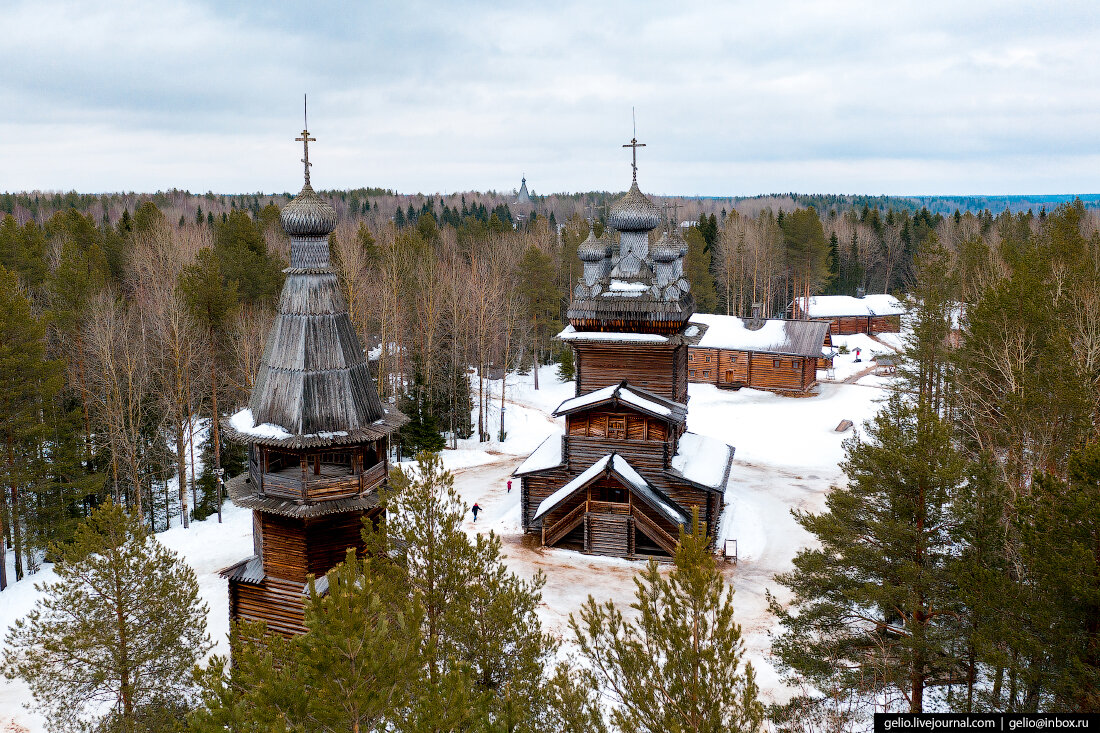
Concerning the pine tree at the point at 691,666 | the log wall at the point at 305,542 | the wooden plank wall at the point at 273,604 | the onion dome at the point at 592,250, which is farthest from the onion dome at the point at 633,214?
the pine tree at the point at 691,666

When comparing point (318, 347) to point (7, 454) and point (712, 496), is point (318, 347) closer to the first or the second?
point (712, 496)

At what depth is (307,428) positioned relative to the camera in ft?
46.8

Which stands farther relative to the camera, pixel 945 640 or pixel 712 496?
pixel 712 496

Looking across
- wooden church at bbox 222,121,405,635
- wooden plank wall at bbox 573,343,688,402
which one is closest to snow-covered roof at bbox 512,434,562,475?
wooden plank wall at bbox 573,343,688,402

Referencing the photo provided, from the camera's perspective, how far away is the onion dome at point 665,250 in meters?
30.9

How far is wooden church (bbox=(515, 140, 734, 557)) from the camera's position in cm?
2430

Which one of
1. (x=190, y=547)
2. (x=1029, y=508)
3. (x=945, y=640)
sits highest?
(x=1029, y=508)

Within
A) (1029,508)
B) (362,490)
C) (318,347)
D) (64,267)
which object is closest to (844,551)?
(1029,508)

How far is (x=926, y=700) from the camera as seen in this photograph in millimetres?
14891

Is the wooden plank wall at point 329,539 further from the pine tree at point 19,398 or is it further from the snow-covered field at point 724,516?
the pine tree at point 19,398

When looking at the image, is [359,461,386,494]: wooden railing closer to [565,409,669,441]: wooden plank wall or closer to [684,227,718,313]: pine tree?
[565,409,669,441]: wooden plank wall

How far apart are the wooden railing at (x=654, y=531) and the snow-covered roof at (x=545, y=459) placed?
3.57 m

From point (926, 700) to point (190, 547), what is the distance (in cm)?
2359

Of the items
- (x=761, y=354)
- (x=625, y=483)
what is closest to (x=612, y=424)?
(x=625, y=483)
